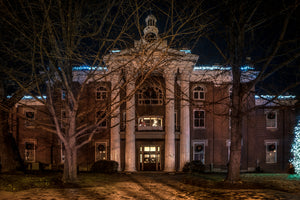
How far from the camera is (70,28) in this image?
35.6 ft

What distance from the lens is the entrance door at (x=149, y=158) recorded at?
24844mm

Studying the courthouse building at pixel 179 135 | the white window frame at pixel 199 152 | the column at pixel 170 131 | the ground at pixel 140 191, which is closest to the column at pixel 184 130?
the courthouse building at pixel 179 135

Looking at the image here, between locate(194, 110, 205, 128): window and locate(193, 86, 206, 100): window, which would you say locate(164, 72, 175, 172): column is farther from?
locate(193, 86, 206, 100): window

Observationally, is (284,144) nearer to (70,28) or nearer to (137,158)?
(137,158)

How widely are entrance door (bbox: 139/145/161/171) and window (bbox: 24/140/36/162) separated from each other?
441 inches

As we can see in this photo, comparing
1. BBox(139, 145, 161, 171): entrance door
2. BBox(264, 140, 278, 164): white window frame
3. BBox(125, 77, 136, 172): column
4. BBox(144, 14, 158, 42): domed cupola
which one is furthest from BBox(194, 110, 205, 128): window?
BBox(144, 14, 158, 42): domed cupola

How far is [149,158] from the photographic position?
25016 mm

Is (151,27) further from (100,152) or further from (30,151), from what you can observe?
(30,151)

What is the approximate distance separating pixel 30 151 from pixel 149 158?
12461mm

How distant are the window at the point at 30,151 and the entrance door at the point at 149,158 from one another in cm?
1120

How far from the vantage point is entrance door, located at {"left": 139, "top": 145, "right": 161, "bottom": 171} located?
2484 cm

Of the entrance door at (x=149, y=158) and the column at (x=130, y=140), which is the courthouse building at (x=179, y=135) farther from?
the column at (x=130, y=140)

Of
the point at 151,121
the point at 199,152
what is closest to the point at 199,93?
the point at 151,121

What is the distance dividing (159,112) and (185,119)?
288 centimetres
